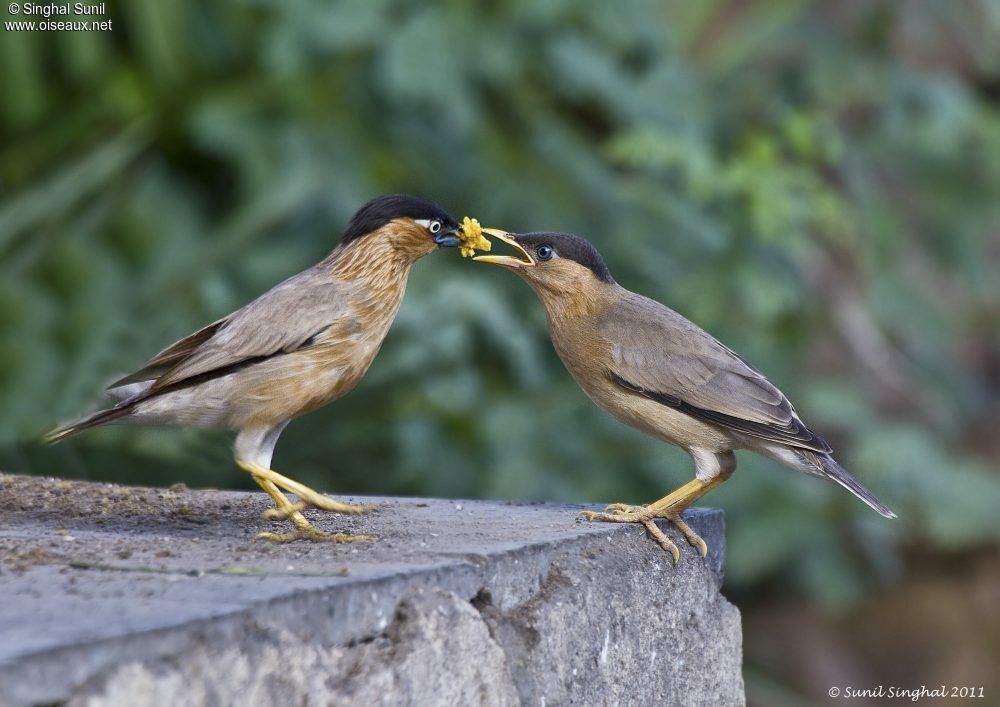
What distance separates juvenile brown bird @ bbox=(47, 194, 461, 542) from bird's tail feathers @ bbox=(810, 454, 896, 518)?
1362 millimetres

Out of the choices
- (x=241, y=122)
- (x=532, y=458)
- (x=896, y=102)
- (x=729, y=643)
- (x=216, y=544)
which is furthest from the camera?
(x=896, y=102)

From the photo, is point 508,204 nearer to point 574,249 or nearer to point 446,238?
point 574,249

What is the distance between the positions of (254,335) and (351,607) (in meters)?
1.25

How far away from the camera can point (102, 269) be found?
23.2ft

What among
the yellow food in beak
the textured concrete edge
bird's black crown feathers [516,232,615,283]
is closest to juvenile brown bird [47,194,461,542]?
the yellow food in beak

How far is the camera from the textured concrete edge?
79.4 inches

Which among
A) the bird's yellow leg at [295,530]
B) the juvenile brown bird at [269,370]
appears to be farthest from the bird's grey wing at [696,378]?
the bird's yellow leg at [295,530]

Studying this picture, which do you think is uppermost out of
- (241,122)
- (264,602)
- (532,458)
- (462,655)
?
(241,122)

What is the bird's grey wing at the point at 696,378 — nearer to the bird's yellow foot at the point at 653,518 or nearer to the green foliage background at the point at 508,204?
the bird's yellow foot at the point at 653,518

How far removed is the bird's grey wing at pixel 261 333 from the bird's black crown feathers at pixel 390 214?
0.85ft

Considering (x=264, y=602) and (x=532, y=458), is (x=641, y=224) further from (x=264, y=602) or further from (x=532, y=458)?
(x=264, y=602)

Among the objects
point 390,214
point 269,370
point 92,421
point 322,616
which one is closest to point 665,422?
point 390,214

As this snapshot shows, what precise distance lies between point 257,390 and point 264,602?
1.22m

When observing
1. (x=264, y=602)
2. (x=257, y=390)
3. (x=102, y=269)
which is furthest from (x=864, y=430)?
(x=264, y=602)
